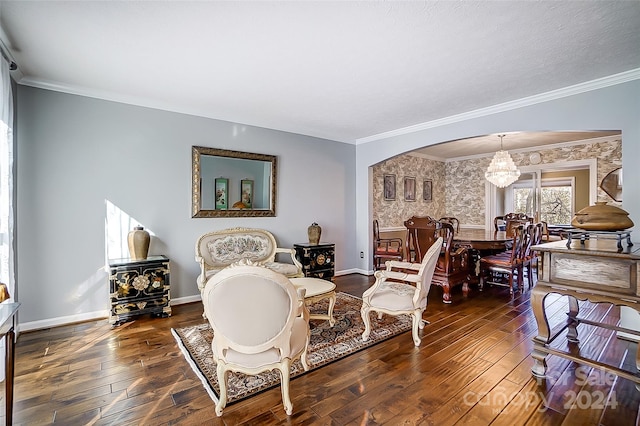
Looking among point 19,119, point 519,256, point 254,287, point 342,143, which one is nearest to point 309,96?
point 342,143

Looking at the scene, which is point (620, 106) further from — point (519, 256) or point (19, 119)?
point (19, 119)

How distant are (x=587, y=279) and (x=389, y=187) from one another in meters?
5.08

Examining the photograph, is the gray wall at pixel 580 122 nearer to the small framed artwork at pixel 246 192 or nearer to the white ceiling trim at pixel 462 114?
the white ceiling trim at pixel 462 114

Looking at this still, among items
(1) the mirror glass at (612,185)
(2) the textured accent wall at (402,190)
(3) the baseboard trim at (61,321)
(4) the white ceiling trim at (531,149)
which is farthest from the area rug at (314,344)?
(1) the mirror glass at (612,185)

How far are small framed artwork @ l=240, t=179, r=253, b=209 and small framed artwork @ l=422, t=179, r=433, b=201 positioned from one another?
5.03m

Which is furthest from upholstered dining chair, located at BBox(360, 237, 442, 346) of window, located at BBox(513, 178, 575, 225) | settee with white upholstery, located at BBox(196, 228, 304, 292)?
window, located at BBox(513, 178, 575, 225)

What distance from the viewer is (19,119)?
316cm

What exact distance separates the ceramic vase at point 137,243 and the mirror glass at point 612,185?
25.3 ft

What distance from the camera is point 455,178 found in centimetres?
838

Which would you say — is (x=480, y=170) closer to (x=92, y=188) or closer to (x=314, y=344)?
(x=314, y=344)

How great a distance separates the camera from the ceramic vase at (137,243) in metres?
3.54

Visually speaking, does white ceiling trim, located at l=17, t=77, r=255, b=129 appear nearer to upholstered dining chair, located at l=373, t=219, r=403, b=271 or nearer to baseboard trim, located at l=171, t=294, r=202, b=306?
baseboard trim, located at l=171, t=294, r=202, b=306

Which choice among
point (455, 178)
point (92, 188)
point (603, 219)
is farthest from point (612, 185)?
point (92, 188)

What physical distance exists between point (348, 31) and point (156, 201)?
3.16 meters
